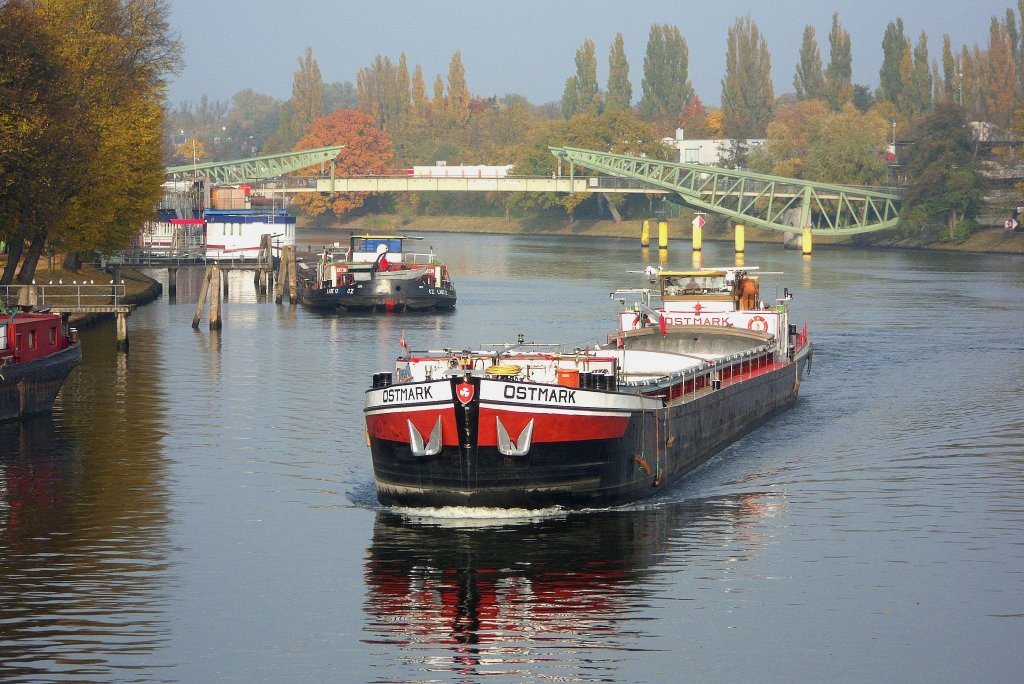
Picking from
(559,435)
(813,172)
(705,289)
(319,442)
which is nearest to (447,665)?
(559,435)

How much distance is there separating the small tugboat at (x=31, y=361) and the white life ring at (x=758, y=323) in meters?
21.3

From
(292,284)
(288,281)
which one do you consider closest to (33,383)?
(292,284)

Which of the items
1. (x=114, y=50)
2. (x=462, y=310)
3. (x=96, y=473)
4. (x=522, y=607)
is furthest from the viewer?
(x=462, y=310)

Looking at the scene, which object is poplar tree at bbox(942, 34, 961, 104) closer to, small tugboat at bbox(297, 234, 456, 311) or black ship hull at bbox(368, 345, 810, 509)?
small tugboat at bbox(297, 234, 456, 311)

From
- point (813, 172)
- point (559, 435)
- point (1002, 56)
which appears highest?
point (1002, 56)

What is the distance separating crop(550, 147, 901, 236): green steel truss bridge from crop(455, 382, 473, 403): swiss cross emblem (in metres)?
131

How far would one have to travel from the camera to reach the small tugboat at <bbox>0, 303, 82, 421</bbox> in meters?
42.2

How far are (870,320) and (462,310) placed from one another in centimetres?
2187

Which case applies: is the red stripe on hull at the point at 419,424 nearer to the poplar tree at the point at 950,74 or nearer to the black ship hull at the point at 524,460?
the black ship hull at the point at 524,460

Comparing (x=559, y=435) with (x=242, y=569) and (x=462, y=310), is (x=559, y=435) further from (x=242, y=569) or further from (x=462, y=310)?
(x=462, y=310)

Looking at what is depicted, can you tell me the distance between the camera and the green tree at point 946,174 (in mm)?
147375

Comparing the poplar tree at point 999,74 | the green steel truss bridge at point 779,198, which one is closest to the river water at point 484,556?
the green steel truss bridge at point 779,198

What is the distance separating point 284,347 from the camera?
215 ft

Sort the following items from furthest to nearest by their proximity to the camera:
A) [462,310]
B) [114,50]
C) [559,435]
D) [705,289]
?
[462,310]
[114,50]
[705,289]
[559,435]
